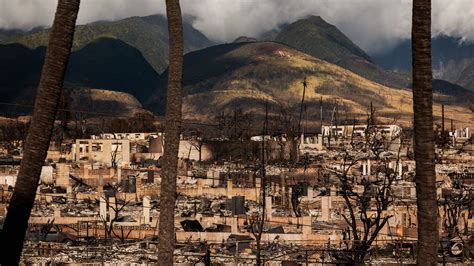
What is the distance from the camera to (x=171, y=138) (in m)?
10.1

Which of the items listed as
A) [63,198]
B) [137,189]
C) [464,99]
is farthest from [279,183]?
[464,99]

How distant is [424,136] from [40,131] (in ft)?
13.6

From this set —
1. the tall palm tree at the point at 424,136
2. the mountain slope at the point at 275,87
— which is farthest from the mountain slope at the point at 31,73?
the tall palm tree at the point at 424,136

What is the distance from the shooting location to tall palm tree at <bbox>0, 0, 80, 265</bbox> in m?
8.03

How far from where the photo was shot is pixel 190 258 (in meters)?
19.8

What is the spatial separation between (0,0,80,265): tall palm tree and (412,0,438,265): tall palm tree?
382cm

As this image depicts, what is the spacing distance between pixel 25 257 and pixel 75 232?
18.8 feet

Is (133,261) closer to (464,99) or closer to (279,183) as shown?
(279,183)

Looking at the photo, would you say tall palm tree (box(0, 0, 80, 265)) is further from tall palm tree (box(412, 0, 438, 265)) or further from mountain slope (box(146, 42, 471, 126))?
mountain slope (box(146, 42, 471, 126))

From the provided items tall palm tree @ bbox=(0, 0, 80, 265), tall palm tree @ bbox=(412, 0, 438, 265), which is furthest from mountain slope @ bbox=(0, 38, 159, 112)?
tall palm tree @ bbox=(412, 0, 438, 265)

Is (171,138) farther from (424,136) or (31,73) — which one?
(31,73)

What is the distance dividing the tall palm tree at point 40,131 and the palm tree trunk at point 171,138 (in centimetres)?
174

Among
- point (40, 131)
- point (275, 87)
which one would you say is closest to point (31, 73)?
point (275, 87)

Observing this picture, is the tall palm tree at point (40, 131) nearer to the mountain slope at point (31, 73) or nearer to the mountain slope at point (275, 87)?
the mountain slope at point (275, 87)
